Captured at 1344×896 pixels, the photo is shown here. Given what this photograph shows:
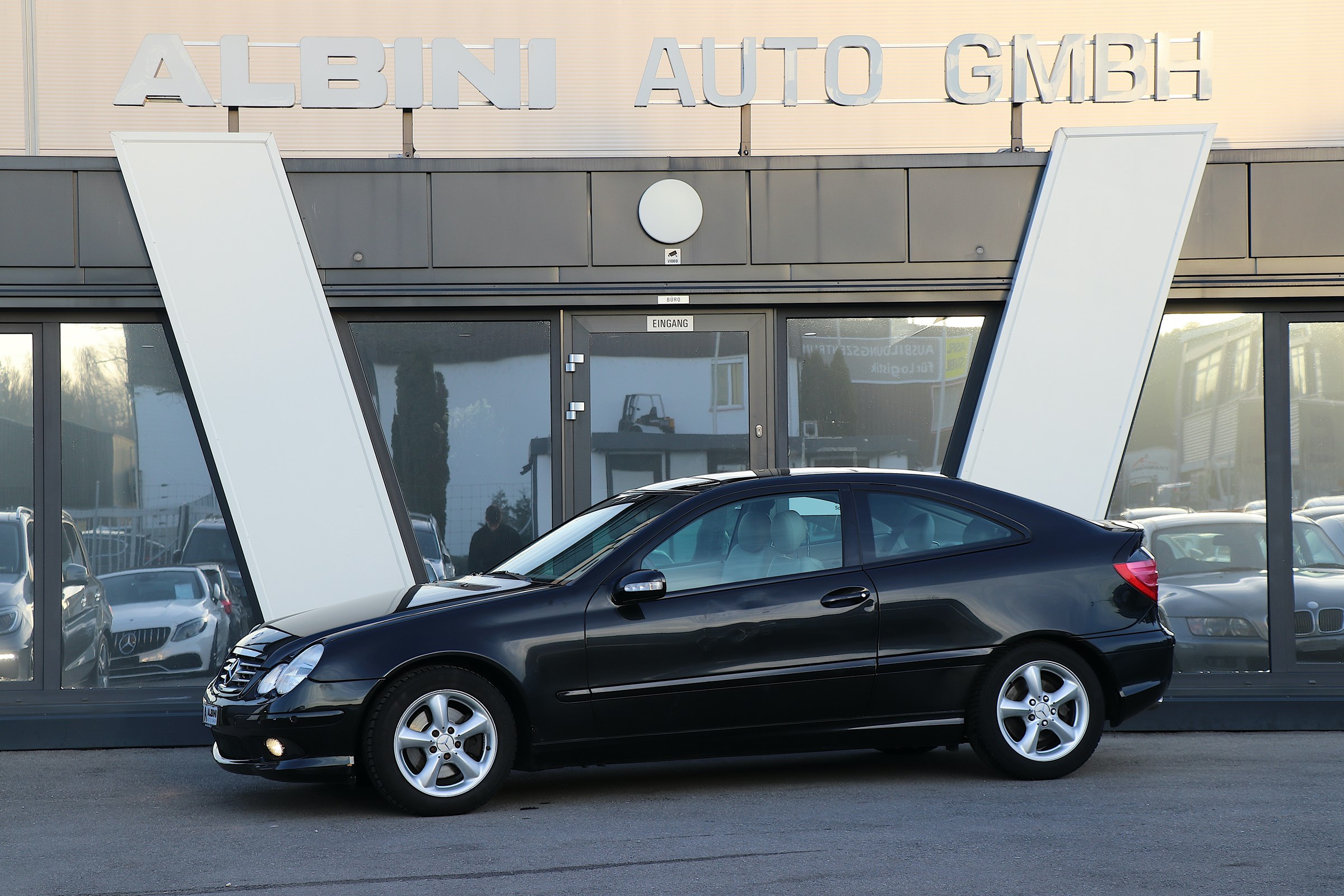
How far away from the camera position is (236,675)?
20.4ft

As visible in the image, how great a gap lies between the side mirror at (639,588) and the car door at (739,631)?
0.11ft

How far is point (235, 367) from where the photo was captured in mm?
9258

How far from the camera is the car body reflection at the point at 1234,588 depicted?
9.55 metres

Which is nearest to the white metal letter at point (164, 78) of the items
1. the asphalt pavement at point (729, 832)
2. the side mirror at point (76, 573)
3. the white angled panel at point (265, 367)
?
the white angled panel at point (265, 367)

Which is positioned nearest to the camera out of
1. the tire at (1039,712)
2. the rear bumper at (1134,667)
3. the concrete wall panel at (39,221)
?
the tire at (1039,712)

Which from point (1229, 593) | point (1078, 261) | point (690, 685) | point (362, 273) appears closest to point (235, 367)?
point (362, 273)

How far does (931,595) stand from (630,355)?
12.4 feet

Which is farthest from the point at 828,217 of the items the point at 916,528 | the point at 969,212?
the point at 916,528

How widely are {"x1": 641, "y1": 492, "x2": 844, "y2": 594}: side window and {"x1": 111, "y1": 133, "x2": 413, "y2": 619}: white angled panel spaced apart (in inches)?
139

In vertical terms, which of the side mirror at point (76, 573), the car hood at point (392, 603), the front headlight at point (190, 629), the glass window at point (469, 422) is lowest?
the front headlight at point (190, 629)

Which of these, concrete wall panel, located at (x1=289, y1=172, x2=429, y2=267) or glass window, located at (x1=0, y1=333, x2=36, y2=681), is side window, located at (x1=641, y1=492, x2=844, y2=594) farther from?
glass window, located at (x1=0, y1=333, x2=36, y2=681)

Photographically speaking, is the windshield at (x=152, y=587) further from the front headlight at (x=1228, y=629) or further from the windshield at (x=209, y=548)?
the front headlight at (x=1228, y=629)

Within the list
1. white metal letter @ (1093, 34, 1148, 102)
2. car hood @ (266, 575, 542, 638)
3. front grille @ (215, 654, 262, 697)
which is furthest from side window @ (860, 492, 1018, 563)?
white metal letter @ (1093, 34, 1148, 102)

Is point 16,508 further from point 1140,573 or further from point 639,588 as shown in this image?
point 1140,573
